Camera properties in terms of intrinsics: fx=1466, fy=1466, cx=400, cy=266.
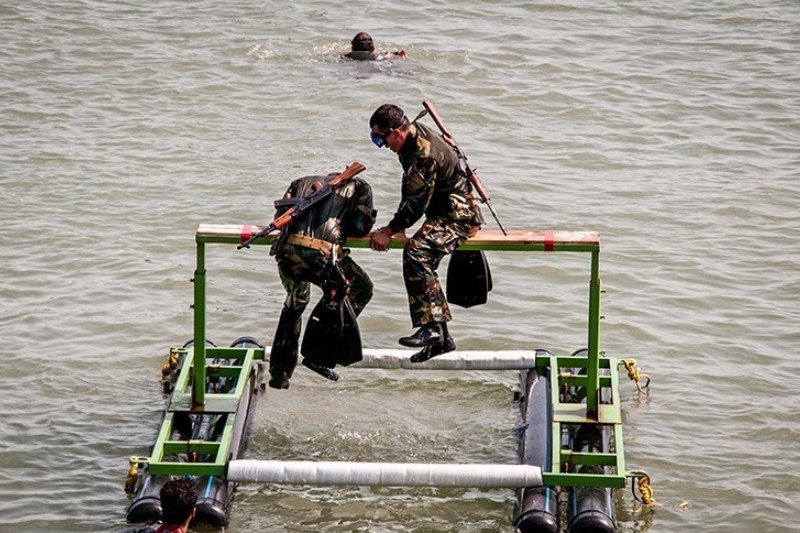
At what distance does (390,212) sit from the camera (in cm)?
1595

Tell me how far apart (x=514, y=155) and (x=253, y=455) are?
829cm

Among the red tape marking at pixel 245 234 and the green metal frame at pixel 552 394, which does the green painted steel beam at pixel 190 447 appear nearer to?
the green metal frame at pixel 552 394

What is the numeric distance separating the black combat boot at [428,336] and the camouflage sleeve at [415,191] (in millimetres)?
689

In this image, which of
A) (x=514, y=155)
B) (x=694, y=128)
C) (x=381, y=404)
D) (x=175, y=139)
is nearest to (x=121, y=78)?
(x=175, y=139)

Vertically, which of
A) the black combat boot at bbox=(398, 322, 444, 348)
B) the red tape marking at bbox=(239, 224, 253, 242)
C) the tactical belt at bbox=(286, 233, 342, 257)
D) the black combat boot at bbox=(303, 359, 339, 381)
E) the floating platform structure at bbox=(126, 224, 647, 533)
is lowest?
the floating platform structure at bbox=(126, 224, 647, 533)

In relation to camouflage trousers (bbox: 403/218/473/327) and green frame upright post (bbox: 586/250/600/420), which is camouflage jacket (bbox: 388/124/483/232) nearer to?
camouflage trousers (bbox: 403/218/473/327)

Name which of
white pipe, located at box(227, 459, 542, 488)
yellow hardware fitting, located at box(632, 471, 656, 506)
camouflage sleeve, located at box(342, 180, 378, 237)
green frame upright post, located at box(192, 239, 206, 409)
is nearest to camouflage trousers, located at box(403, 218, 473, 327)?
camouflage sleeve, located at box(342, 180, 378, 237)

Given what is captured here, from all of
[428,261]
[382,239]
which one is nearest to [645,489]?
[428,261]

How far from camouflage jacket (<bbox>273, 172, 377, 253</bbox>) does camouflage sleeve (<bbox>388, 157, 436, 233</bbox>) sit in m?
0.23


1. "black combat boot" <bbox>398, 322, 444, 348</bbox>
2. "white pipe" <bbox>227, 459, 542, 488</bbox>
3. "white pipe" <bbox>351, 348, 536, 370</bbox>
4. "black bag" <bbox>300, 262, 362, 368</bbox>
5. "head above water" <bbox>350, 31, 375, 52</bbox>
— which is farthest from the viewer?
"head above water" <bbox>350, 31, 375, 52</bbox>

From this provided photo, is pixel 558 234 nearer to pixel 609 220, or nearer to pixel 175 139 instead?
pixel 609 220

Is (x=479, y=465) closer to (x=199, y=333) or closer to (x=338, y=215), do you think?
(x=338, y=215)

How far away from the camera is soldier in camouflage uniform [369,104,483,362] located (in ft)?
30.0

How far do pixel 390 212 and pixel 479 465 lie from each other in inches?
282
